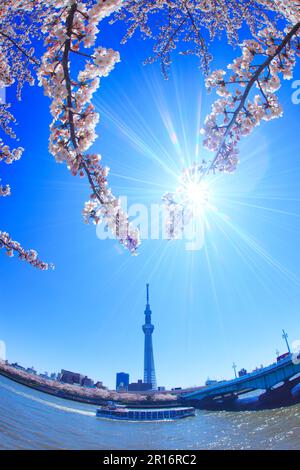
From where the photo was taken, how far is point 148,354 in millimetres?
110500

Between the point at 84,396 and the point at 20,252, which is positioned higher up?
the point at 84,396

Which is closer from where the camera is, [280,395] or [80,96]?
[80,96]

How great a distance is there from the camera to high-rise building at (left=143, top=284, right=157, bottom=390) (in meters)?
102

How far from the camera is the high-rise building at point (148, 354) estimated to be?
334 ft

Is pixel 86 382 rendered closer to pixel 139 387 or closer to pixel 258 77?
pixel 139 387

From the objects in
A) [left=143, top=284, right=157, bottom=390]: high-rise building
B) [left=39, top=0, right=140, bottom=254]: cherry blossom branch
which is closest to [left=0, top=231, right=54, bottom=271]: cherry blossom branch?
[left=39, top=0, right=140, bottom=254]: cherry blossom branch

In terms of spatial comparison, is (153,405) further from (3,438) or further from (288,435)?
(3,438)

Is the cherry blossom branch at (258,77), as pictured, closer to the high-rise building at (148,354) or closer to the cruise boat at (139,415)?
the cruise boat at (139,415)

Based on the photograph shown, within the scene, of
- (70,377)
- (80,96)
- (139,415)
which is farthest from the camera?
(70,377)

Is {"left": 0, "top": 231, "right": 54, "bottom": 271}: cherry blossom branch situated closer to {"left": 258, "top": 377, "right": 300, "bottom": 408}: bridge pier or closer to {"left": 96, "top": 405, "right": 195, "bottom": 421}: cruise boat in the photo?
{"left": 96, "top": 405, "right": 195, "bottom": 421}: cruise boat

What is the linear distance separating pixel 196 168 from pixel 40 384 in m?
79.6

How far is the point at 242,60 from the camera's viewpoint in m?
2.63

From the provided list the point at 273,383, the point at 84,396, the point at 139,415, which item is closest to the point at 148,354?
the point at 84,396

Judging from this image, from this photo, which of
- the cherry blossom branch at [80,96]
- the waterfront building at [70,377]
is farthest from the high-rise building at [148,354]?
the cherry blossom branch at [80,96]
